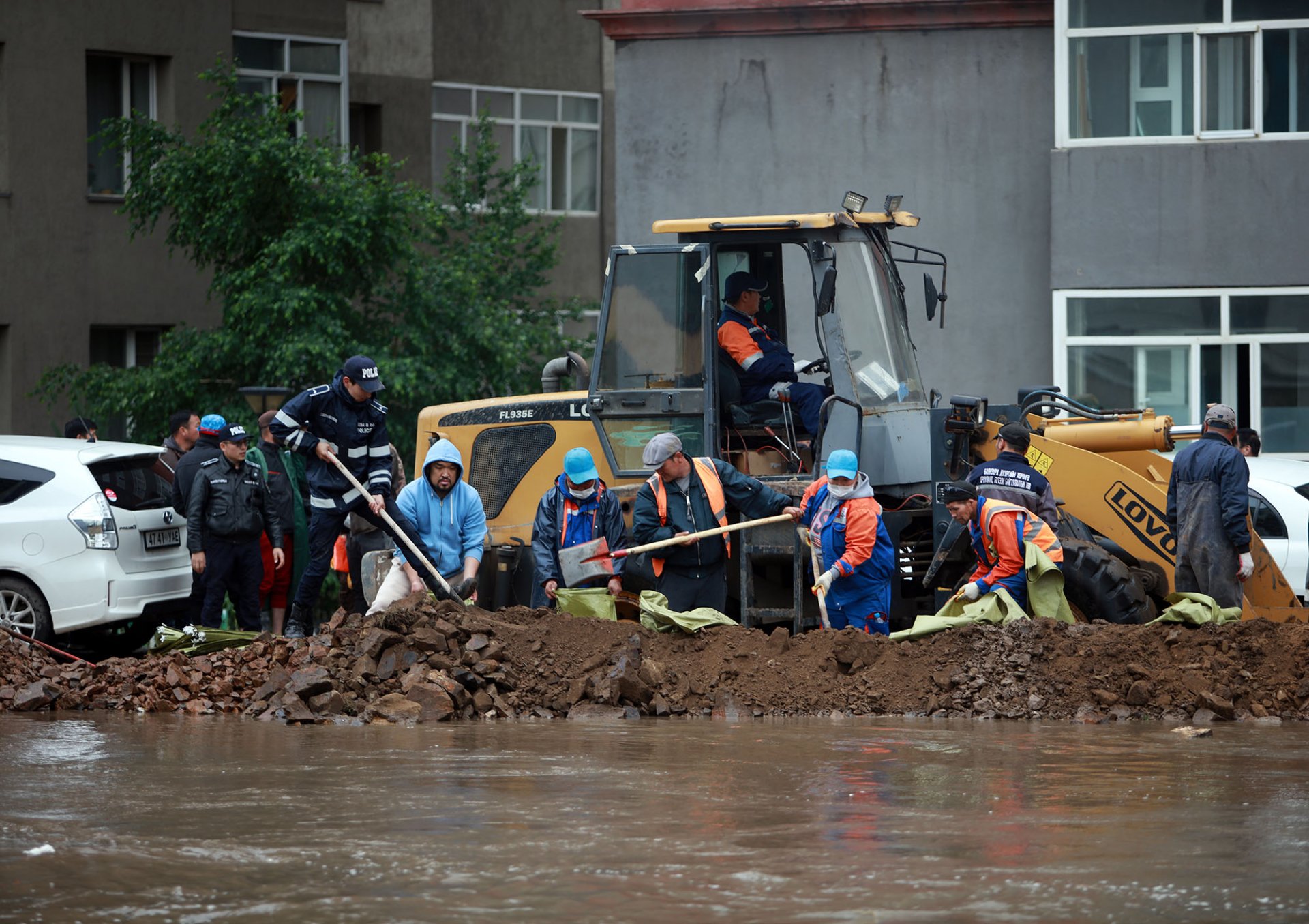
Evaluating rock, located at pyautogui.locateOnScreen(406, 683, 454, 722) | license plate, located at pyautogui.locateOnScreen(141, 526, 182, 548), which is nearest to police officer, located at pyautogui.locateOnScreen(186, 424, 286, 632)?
license plate, located at pyautogui.locateOnScreen(141, 526, 182, 548)

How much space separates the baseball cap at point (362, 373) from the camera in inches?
481

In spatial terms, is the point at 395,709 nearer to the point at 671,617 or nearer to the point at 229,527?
the point at 671,617

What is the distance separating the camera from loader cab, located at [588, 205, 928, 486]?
11852mm

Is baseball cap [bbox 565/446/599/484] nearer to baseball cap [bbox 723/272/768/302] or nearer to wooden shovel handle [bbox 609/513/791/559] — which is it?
wooden shovel handle [bbox 609/513/791/559]

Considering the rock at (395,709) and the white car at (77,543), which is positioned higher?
the white car at (77,543)

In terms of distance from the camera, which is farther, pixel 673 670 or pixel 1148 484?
pixel 1148 484

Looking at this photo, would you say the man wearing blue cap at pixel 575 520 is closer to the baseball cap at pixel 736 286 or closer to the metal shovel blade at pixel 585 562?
the metal shovel blade at pixel 585 562

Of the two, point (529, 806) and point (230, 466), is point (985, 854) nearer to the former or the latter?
point (529, 806)

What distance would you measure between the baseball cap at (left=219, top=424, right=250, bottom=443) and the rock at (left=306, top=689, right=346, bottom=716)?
3.25 m

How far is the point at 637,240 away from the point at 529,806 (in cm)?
1430

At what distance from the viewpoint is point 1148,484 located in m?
12.0

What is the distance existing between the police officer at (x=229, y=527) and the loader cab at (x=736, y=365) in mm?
2875

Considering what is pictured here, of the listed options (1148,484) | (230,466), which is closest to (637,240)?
(230,466)

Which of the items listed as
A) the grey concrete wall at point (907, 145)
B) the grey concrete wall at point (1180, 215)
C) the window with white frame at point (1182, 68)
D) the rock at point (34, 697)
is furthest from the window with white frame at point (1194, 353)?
the rock at point (34, 697)
